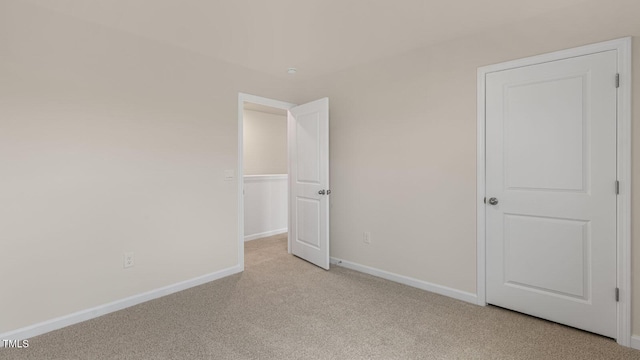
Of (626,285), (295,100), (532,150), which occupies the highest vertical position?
(295,100)

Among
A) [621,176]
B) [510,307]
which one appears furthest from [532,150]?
[510,307]

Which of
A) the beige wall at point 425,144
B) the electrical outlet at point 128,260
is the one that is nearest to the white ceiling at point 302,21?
the beige wall at point 425,144

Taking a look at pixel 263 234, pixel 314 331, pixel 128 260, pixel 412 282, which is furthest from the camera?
pixel 263 234

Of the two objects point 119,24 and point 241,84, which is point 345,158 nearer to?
point 241,84

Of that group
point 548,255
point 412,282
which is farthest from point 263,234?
point 548,255

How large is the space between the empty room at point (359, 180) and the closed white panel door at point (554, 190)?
1 centimetres

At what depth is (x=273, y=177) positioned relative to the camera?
18.2 feet

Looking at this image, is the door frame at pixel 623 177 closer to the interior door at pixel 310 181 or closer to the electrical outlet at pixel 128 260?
the interior door at pixel 310 181

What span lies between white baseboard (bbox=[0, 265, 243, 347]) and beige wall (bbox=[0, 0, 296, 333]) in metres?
0.04

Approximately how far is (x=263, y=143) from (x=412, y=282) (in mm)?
3884

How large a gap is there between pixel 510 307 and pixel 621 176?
4.06 ft

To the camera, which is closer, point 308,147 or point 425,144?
point 425,144

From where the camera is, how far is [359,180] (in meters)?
3.54

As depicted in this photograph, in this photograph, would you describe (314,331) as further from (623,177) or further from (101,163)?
(623,177)
